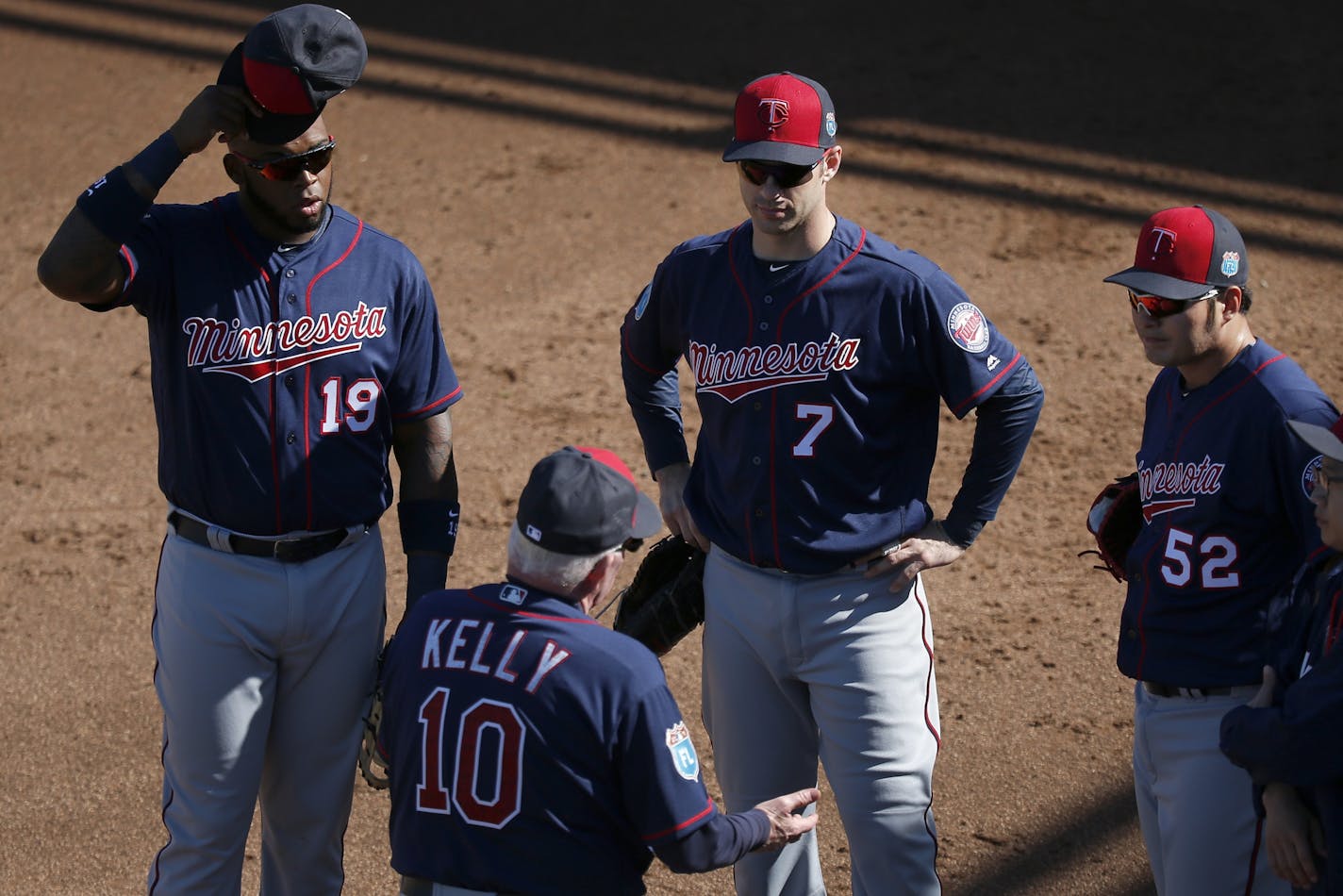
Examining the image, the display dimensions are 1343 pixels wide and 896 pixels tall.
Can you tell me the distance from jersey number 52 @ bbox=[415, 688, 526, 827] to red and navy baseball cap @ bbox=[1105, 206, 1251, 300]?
1.45 meters

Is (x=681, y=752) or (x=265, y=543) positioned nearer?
(x=681, y=752)

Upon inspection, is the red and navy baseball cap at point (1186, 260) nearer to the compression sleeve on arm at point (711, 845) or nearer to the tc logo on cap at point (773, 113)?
the tc logo on cap at point (773, 113)

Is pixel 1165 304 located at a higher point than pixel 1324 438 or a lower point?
higher

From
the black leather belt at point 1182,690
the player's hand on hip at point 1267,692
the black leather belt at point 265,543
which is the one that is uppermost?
the player's hand on hip at point 1267,692

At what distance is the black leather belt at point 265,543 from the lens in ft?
9.87

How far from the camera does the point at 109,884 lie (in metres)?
3.73

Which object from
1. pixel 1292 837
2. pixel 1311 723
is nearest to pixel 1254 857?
pixel 1292 837

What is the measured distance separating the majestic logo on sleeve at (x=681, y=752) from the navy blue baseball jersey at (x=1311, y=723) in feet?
3.01

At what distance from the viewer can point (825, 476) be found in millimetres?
3057

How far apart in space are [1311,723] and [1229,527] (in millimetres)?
523

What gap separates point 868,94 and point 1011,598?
4.47 meters

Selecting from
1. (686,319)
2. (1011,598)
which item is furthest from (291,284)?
(1011,598)

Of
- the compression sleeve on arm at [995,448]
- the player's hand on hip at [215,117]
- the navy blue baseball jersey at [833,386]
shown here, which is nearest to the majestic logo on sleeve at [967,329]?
the navy blue baseball jersey at [833,386]

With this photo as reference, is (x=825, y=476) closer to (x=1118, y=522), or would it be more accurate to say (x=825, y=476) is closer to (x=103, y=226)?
(x=1118, y=522)
